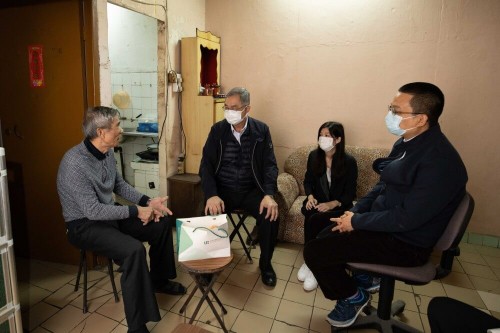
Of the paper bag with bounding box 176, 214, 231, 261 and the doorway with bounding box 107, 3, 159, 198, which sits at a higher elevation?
the doorway with bounding box 107, 3, 159, 198

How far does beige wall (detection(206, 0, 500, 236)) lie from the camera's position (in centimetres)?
282

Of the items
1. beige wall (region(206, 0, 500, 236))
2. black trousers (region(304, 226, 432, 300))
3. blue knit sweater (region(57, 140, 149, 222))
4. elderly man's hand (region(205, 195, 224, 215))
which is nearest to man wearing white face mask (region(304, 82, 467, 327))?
black trousers (region(304, 226, 432, 300))

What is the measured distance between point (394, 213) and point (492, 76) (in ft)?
7.07

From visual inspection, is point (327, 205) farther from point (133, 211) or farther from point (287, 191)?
point (133, 211)

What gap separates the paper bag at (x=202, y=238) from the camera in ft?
5.64

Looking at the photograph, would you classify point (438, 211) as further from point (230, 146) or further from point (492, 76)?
point (492, 76)

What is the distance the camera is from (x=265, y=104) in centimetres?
352

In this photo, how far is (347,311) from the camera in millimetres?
1801

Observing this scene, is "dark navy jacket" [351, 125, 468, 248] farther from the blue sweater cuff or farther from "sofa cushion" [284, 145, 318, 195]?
"sofa cushion" [284, 145, 318, 195]

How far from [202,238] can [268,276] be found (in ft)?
2.68

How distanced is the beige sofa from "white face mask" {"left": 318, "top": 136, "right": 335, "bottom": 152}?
1.91 ft

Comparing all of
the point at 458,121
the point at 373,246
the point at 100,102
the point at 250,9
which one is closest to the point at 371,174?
the point at 458,121

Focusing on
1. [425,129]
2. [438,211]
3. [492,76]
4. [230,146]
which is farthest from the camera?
[492,76]

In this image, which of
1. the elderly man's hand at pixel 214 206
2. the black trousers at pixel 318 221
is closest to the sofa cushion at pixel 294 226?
the black trousers at pixel 318 221
